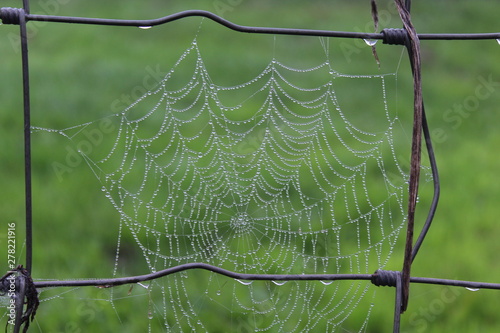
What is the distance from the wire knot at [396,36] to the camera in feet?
4.07

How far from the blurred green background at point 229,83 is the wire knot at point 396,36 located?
1.49 meters

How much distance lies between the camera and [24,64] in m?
1.10

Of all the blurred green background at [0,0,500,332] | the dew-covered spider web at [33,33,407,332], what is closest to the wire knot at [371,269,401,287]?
the dew-covered spider web at [33,33,407,332]

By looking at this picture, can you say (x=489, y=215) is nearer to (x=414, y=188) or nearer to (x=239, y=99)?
(x=239, y=99)

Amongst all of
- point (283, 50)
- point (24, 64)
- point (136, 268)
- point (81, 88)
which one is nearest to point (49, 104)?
point (81, 88)

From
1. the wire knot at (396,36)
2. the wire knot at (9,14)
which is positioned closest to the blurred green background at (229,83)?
the wire knot at (9,14)

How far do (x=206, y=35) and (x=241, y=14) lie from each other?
2.19 ft

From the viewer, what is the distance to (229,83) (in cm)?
480

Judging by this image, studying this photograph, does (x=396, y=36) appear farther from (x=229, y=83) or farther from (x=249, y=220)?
(x=229, y=83)

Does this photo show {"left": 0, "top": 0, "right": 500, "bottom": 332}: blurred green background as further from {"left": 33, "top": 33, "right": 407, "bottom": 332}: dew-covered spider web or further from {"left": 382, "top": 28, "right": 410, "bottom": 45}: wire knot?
{"left": 382, "top": 28, "right": 410, "bottom": 45}: wire knot

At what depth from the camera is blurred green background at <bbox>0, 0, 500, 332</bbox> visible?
8.70ft

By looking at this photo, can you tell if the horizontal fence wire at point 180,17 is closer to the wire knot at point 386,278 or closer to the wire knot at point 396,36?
the wire knot at point 396,36

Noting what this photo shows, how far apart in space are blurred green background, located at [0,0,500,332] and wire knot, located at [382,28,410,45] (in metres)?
1.49

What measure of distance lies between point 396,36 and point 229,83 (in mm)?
3593
